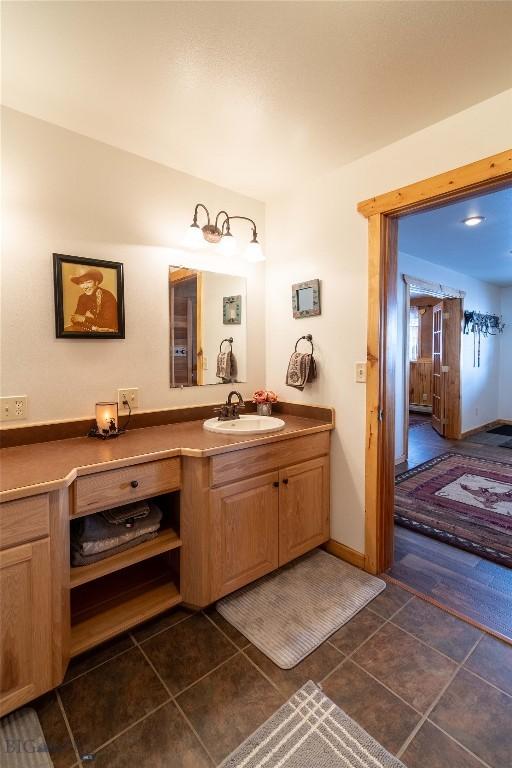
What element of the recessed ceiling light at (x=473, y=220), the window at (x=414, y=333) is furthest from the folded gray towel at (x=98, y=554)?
the window at (x=414, y=333)

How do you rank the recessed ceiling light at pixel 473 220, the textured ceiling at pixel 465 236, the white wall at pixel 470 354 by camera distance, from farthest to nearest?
the white wall at pixel 470 354
the recessed ceiling light at pixel 473 220
the textured ceiling at pixel 465 236

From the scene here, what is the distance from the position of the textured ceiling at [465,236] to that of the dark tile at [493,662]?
2.25 m

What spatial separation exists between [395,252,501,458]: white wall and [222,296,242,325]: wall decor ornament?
7.07ft

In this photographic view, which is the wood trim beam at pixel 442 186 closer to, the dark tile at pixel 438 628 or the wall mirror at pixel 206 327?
the wall mirror at pixel 206 327

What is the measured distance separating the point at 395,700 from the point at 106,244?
2.36 metres

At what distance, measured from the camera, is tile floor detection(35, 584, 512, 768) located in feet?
3.69

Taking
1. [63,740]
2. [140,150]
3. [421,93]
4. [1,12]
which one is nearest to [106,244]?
[140,150]

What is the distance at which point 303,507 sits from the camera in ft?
6.66

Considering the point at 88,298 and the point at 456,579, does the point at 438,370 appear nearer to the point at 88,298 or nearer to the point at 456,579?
the point at 456,579

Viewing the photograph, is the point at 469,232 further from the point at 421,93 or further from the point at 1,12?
the point at 1,12

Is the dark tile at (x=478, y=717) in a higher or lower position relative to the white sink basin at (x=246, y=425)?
lower

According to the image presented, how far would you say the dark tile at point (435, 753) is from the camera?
1.08 meters

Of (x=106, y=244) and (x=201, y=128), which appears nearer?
(x=201, y=128)

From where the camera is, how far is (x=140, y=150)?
6.23 feet
